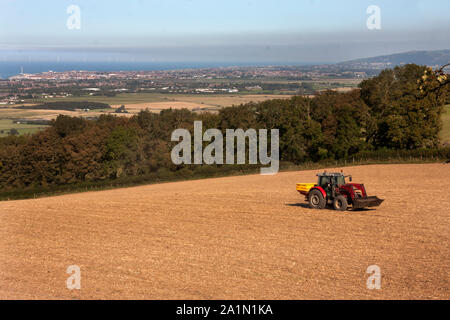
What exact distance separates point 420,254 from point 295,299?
20.5 feet

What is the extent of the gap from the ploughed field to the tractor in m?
0.59

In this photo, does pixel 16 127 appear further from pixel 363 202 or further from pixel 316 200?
pixel 363 202

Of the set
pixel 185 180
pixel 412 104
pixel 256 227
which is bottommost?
pixel 185 180

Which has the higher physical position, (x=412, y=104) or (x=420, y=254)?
(x=412, y=104)

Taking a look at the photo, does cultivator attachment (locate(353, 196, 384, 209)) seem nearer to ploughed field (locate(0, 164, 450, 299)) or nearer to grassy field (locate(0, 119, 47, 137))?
ploughed field (locate(0, 164, 450, 299))

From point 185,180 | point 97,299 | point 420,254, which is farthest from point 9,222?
point 185,180

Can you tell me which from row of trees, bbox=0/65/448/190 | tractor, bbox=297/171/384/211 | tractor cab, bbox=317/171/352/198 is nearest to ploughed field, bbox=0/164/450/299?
tractor, bbox=297/171/384/211

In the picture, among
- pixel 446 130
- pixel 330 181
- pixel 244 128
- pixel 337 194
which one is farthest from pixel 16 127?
pixel 337 194

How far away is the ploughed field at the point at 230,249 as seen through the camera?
1270 centimetres

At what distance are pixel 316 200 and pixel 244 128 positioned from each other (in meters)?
46.6

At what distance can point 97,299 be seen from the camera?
1191 cm

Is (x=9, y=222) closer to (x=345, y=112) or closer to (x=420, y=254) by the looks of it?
(x=420, y=254)

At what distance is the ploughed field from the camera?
12695mm

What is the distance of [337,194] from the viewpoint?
23484 millimetres
